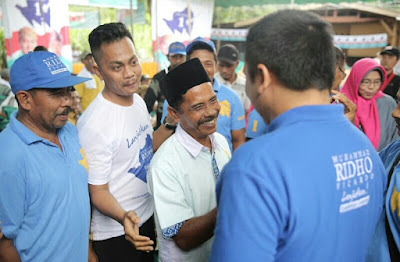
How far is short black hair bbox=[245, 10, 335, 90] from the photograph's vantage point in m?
0.97

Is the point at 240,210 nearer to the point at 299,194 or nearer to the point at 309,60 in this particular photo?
the point at 299,194

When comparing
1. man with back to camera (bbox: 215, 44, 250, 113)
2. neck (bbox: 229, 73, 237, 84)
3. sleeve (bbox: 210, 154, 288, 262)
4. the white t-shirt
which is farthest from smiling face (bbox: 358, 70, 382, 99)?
sleeve (bbox: 210, 154, 288, 262)

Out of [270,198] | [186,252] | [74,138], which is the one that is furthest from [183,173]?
[270,198]

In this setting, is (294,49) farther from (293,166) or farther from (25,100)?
(25,100)

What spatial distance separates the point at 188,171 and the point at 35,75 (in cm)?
93

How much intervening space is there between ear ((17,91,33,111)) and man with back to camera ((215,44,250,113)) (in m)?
3.08

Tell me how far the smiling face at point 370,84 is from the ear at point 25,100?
3.14 m

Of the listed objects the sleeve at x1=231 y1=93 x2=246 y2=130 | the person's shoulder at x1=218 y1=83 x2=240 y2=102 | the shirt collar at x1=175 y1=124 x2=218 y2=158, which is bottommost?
the sleeve at x1=231 y1=93 x2=246 y2=130

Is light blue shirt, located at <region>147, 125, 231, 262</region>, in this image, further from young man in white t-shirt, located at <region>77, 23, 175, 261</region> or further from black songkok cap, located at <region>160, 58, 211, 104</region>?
young man in white t-shirt, located at <region>77, 23, 175, 261</region>

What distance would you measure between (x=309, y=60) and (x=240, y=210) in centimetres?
47

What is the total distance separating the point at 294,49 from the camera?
0.96 m

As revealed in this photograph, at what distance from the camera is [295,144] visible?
0.96 meters

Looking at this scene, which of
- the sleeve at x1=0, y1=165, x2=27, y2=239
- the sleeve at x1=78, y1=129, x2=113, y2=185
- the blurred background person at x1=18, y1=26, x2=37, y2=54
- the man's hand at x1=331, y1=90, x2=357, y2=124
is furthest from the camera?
the blurred background person at x1=18, y1=26, x2=37, y2=54

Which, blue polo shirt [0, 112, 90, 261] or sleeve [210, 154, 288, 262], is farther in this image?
blue polo shirt [0, 112, 90, 261]
